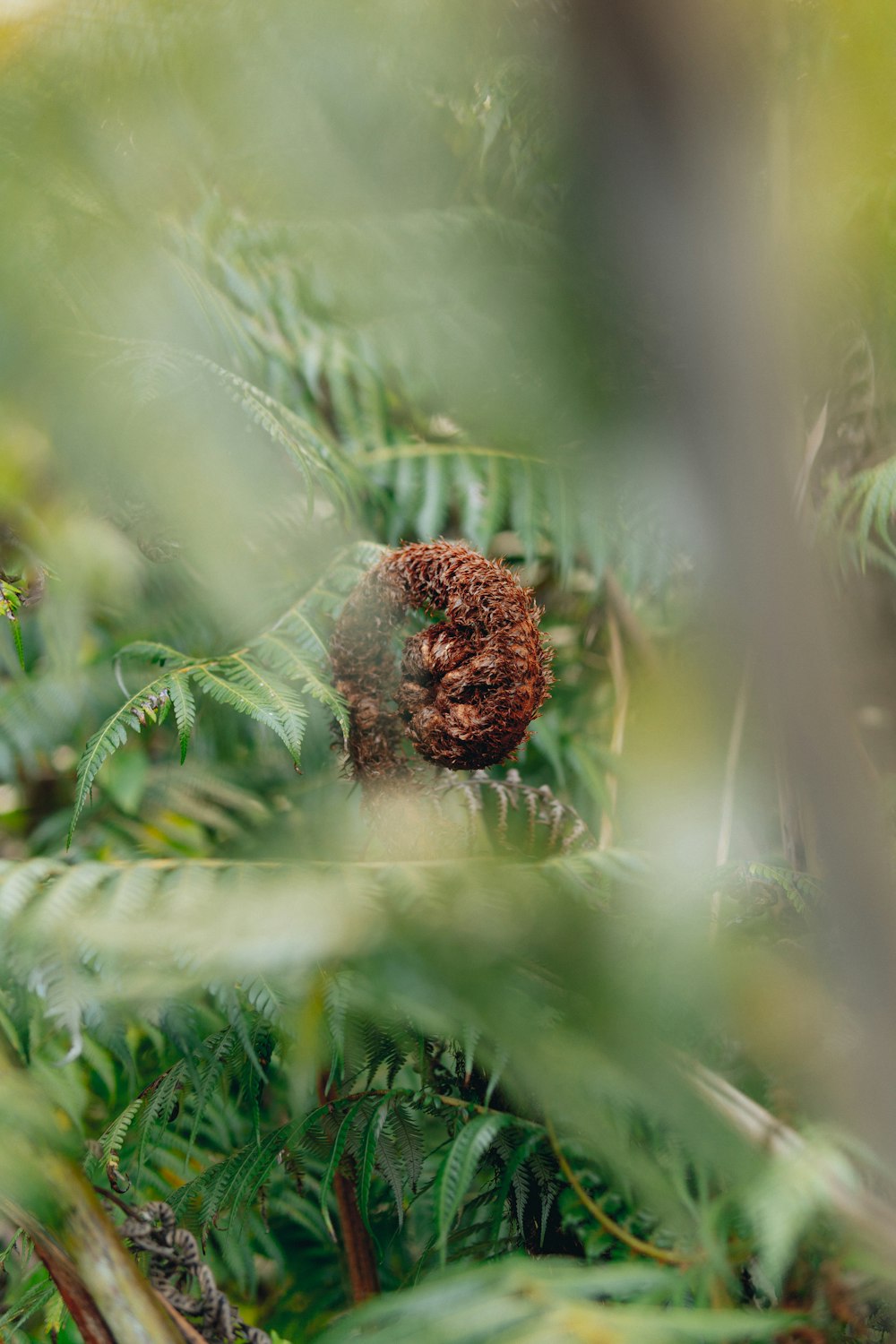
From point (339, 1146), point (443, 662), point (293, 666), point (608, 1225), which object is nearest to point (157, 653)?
point (293, 666)

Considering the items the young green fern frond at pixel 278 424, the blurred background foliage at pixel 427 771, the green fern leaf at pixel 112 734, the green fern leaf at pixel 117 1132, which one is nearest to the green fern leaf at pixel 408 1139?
the blurred background foliage at pixel 427 771

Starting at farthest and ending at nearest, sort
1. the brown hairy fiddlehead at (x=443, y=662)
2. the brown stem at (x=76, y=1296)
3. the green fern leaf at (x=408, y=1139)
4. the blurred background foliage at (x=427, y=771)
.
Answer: the green fern leaf at (x=408, y=1139)
the brown hairy fiddlehead at (x=443, y=662)
the brown stem at (x=76, y=1296)
the blurred background foliage at (x=427, y=771)

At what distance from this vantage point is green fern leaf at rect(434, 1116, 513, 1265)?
452 millimetres

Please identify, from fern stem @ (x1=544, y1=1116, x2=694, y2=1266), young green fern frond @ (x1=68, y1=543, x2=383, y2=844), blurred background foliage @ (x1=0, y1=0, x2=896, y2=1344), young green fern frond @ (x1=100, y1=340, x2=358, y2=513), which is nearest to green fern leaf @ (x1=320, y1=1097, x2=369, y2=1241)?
blurred background foliage @ (x1=0, y1=0, x2=896, y2=1344)

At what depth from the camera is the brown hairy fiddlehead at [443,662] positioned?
445mm

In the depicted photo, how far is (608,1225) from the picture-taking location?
48cm

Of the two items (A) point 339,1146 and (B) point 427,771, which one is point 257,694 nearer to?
(B) point 427,771

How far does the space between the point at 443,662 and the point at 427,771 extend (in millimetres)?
126

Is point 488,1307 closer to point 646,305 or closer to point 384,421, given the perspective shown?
point 646,305

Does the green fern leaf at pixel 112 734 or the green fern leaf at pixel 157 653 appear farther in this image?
the green fern leaf at pixel 157 653

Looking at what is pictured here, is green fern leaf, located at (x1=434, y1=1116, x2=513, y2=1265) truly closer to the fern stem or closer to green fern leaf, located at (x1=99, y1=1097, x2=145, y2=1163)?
the fern stem

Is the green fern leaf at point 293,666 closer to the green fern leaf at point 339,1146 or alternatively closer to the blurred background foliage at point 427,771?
the blurred background foliage at point 427,771

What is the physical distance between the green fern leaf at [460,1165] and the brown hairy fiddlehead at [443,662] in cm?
20

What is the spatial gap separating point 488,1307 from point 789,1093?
0.15m
